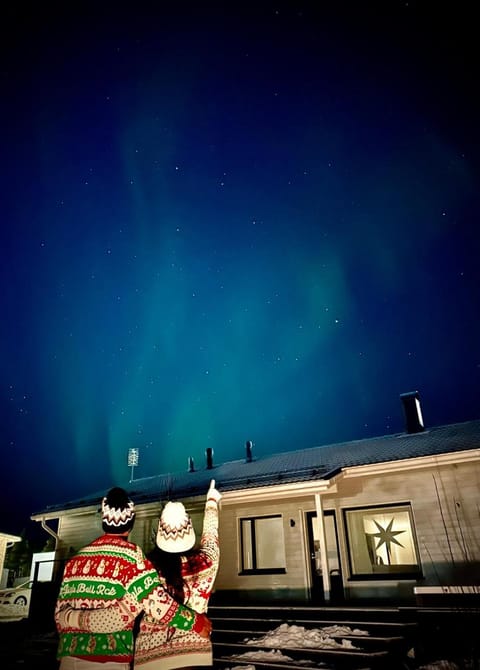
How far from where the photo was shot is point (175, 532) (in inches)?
98.6

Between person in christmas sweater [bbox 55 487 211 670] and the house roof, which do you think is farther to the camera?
the house roof

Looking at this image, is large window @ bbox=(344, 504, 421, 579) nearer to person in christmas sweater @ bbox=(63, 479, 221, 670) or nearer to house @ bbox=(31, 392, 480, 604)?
house @ bbox=(31, 392, 480, 604)

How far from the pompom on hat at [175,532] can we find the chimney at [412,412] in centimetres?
1230

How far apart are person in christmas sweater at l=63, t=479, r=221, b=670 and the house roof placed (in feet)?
25.7

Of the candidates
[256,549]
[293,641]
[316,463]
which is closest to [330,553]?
[256,549]

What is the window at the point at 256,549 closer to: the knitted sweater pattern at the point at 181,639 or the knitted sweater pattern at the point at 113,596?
the knitted sweater pattern at the point at 181,639

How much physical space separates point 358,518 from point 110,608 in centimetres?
1062

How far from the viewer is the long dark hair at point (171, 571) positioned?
222 cm

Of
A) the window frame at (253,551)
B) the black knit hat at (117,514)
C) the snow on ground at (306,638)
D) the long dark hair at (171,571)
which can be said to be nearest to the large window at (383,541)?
the window frame at (253,551)


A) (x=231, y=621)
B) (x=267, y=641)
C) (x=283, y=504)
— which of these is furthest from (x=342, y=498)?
(x=267, y=641)

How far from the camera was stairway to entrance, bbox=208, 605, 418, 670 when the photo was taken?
5301 millimetres

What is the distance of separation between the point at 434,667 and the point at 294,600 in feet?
21.5

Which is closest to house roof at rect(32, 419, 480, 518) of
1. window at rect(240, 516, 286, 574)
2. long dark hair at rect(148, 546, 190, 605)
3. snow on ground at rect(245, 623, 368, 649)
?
window at rect(240, 516, 286, 574)

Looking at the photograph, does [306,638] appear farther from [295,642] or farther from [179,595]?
[179,595]
